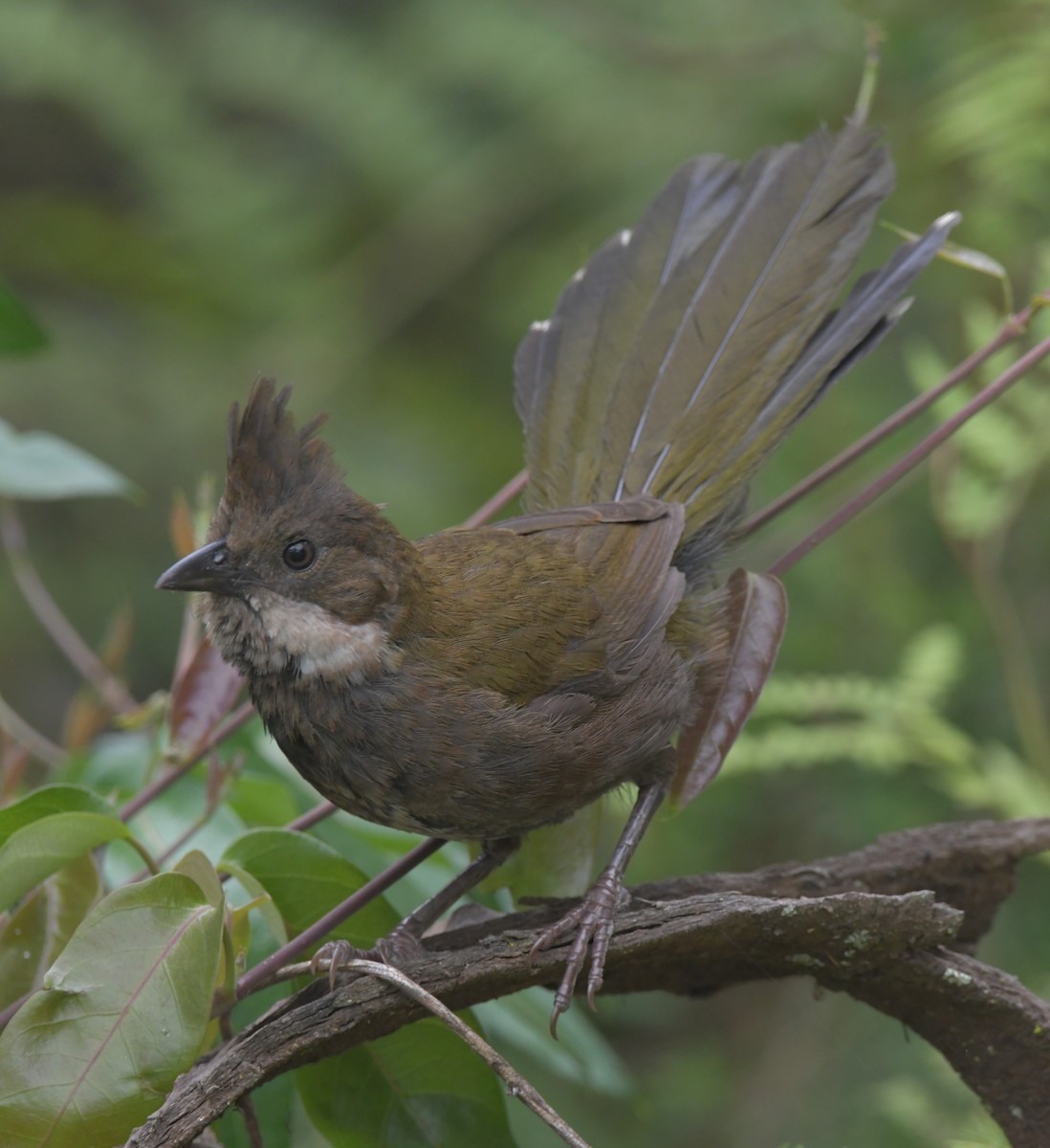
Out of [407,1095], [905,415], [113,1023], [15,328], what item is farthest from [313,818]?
[905,415]

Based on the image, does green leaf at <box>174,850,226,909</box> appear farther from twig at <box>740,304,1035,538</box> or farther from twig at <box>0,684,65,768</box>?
twig at <box>740,304,1035,538</box>

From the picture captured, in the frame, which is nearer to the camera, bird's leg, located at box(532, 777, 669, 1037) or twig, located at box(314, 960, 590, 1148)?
twig, located at box(314, 960, 590, 1148)

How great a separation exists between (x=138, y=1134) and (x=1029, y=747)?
2708 millimetres

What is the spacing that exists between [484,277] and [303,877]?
4.77 meters

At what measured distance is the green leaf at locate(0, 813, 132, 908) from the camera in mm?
1951

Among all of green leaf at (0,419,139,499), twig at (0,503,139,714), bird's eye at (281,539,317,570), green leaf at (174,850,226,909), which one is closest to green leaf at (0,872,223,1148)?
green leaf at (174,850,226,909)

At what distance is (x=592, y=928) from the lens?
2240 mm

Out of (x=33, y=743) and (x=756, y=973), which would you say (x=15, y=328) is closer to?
(x=33, y=743)

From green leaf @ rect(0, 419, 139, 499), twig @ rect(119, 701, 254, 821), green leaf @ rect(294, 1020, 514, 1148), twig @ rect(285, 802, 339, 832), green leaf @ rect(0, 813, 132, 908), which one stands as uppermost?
green leaf @ rect(0, 419, 139, 499)

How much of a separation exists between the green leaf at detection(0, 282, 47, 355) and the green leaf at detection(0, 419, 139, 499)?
22 centimetres

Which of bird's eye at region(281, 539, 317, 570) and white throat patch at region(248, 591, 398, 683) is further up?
bird's eye at region(281, 539, 317, 570)

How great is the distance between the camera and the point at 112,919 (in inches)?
75.8

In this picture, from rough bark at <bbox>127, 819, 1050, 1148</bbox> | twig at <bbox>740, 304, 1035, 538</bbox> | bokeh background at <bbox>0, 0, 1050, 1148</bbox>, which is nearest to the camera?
rough bark at <bbox>127, 819, 1050, 1148</bbox>

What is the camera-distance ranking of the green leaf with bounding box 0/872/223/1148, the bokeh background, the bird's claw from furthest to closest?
the bokeh background → the bird's claw → the green leaf with bounding box 0/872/223/1148
